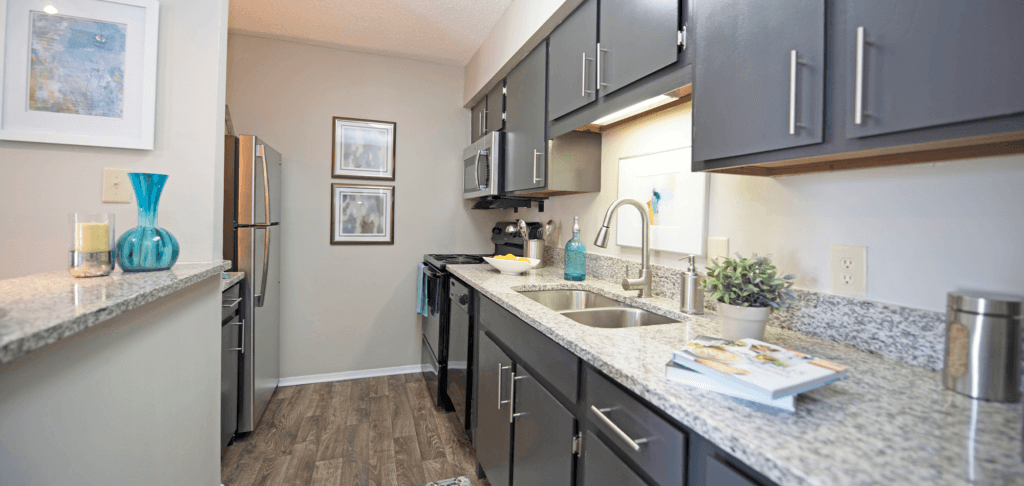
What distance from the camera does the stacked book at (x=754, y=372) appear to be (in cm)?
68

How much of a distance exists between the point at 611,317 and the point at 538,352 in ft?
1.49

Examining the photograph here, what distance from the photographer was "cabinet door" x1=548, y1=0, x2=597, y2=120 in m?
1.69

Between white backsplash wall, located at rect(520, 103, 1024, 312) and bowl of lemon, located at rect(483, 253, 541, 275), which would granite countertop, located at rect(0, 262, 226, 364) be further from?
white backsplash wall, located at rect(520, 103, 1024, 312)

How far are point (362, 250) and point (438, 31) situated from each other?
1703 mm

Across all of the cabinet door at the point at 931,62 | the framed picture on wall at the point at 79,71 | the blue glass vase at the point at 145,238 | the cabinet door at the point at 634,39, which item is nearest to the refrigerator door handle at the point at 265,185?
the framed picture on wall at the point at 79,71

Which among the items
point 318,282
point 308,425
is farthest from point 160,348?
point 318,282

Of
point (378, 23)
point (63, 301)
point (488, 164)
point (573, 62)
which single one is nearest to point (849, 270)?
point (573, 62)

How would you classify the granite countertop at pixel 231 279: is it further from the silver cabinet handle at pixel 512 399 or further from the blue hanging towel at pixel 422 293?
the silver cabinet handle at pixel 512 399

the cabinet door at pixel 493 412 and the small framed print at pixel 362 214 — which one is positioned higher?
the small framed print at pixel 362 214

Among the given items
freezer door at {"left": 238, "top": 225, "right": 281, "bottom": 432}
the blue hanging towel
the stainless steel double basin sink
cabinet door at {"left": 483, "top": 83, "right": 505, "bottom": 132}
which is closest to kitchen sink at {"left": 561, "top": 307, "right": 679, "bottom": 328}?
the stainless steel double basin sink

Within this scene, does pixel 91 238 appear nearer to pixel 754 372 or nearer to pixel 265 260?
pixel 265 260

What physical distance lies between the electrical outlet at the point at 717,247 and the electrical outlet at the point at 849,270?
1.13ft

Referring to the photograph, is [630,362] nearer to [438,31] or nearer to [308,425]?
[308,425]

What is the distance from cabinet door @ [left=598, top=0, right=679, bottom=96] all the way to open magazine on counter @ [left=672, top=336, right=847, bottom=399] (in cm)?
86
